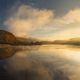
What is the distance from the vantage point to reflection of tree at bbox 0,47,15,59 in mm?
1561

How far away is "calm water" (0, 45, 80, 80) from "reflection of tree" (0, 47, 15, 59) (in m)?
0.03

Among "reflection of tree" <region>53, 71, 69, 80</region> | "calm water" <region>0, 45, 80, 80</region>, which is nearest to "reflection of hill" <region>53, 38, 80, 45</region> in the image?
"calm water" <region>0, 45, 80, 80</region>

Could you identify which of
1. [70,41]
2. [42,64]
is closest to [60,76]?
[42,64]

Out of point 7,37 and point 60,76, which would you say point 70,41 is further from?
point 7,37

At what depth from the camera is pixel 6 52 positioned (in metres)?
1.57

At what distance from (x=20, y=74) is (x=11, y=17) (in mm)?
454

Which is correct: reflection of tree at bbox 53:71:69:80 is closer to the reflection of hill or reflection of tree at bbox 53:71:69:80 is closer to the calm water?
the calm water

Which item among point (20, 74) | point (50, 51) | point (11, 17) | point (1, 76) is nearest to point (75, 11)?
point (50, 51)

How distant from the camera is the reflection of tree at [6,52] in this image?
5.12 ft

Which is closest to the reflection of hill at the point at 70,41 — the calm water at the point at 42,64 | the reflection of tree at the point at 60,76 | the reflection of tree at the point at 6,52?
the calm water at the point at 42,64

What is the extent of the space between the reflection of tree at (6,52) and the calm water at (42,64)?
0.03 m

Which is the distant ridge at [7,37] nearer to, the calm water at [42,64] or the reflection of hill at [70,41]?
the calm water at [42,64]

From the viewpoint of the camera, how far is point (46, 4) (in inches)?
62.9

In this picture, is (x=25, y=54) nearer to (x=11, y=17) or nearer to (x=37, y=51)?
(x=37, y=51)
